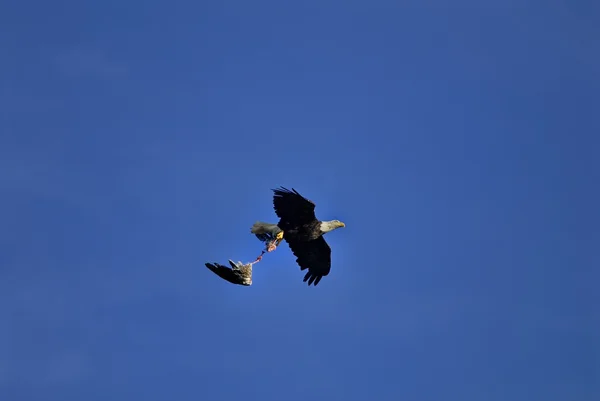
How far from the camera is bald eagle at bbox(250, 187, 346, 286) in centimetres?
2919

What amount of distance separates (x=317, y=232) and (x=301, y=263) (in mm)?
1308

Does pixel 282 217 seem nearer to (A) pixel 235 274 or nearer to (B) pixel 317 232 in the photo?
(B) pixel 317 232

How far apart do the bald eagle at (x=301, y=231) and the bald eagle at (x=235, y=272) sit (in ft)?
8.95

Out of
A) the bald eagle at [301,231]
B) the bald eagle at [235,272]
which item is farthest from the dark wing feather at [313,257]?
the bald eagle at [235,272]

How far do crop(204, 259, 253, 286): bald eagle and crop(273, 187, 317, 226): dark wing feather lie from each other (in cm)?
272

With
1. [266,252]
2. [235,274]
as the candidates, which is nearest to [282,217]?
[266,252]

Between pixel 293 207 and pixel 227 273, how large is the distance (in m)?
3.64

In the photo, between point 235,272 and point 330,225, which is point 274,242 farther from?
point 235,272

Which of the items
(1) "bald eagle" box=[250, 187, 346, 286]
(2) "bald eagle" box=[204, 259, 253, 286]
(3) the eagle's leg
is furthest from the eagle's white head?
(2) "bald eagle" box=[204, 259, 253, 286]

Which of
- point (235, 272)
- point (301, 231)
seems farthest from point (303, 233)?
point (235, 272)

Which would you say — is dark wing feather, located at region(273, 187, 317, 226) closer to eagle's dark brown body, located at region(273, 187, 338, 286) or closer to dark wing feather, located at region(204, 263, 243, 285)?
eagle's dark brown body, located at region(273, 187, 338, 286)

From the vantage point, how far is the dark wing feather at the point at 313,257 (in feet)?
101

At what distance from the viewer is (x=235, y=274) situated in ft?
87.7

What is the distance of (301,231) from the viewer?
30.2 metres
